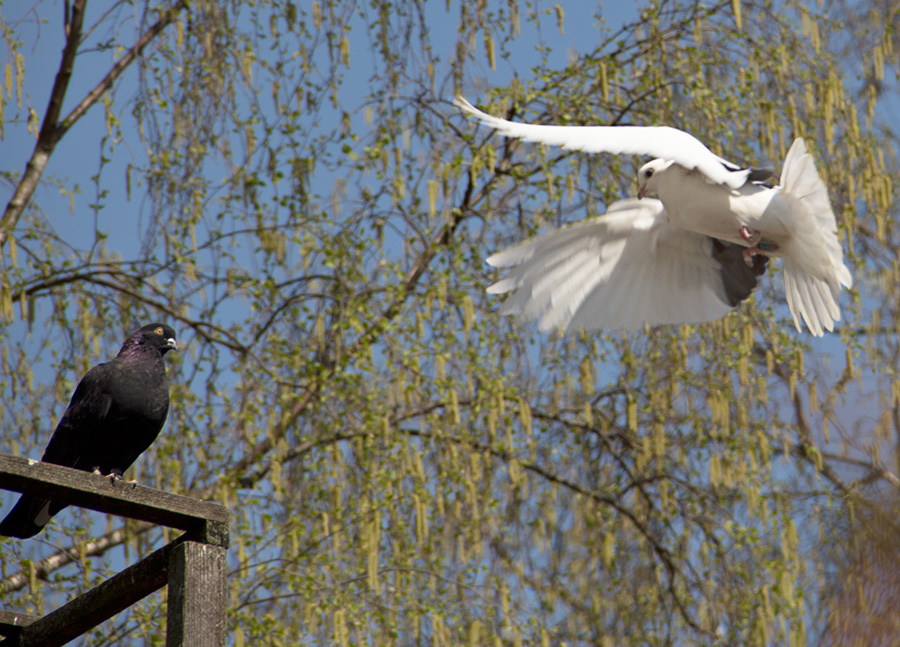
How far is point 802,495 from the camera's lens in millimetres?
5605

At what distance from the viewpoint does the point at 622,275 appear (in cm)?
454

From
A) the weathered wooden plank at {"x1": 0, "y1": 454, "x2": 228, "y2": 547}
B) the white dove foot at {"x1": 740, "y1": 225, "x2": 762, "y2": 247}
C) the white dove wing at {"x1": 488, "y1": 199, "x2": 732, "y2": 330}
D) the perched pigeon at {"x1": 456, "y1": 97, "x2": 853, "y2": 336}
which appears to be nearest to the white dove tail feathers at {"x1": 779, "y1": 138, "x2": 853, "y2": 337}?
the perched pigeon at {"x1": 456, "y1": 97, "x2": 853, "y2": 336}

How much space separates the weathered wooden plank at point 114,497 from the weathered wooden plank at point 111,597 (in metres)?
0.04

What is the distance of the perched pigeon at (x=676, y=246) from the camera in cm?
384

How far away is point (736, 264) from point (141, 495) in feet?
9.84

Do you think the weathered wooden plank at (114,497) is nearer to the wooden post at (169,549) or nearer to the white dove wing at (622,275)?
the wooden post at (169,549)

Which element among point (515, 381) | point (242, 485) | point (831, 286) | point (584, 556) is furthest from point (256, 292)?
point (831, 286)

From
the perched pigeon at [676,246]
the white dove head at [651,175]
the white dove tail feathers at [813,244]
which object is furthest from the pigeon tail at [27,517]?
the white dove tail feathers at [813,244]

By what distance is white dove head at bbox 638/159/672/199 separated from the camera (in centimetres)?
410

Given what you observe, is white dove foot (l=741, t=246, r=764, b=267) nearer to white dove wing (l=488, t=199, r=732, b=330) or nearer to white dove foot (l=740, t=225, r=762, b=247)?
white dove foot (l=740, t=225, r=762, b=247)

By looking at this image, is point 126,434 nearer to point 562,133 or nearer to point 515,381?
point 562,133

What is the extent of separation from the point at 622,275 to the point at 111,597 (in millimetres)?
2719

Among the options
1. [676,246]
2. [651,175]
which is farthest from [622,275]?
[651,175]

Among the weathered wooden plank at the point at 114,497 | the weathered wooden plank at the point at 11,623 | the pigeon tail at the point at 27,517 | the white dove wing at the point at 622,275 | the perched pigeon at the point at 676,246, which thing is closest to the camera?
the weathered wooden plank at the point at 114,497
